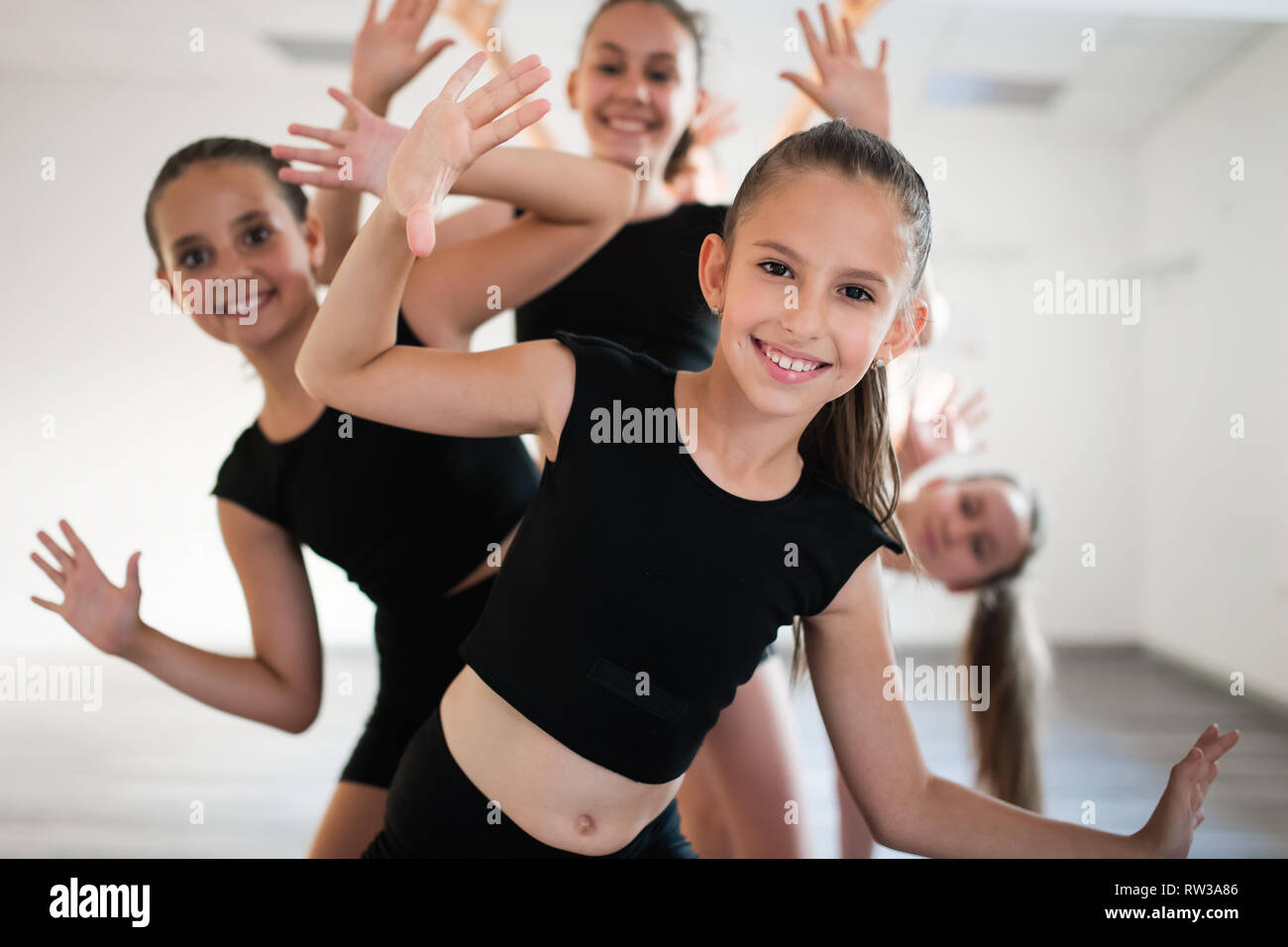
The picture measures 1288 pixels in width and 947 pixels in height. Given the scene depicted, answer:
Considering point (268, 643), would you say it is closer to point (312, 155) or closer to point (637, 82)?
point (312, 155)

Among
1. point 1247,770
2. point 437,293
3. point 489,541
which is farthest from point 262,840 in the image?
point 1247,770

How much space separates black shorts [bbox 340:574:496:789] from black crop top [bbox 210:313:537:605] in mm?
29

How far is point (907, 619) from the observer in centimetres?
488

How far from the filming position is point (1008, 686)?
1.85 m

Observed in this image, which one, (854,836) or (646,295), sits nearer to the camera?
(646,295)

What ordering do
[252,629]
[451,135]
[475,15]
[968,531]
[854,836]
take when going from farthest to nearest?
1. [968,531]
2. [854,836]
3. [475,15]
4. [252,629]
5. [451,135]

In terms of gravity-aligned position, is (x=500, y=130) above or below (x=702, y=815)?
above

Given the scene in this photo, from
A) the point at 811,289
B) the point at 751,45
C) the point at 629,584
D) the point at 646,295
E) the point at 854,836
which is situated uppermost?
the point at 751,45

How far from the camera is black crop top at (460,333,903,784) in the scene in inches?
32.3

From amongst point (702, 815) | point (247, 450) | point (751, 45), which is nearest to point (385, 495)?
point (247, 450)

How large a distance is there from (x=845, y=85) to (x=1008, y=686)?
123 centimetres

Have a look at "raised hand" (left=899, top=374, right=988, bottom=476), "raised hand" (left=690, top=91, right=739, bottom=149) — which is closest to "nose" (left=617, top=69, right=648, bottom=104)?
"raised hand" (left=690, top=91, right=739, bottom=149)
